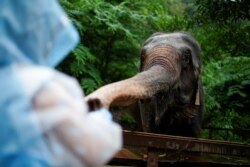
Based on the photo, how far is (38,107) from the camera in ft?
3.79

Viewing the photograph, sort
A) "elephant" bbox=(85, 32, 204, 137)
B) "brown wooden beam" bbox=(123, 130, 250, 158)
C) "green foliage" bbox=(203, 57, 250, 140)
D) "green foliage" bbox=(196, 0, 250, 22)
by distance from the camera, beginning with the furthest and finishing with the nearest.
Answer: "green foliage" bbox=(203, 57, 250, 140)
"green foliage" bbox=(196, 0, 250, 22)
"elephant" bbox=(85, 32, 204, 137)
"brown wooden beam" bbox=(123, 130, 250, 158)

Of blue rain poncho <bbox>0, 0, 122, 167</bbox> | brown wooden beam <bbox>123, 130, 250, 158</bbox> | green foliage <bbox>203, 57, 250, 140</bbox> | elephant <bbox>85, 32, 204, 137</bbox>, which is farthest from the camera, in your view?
green foliage <bbox>203, 57, 250, 140</bbox>

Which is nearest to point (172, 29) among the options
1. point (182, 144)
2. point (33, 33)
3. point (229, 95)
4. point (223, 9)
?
point (229, 95)

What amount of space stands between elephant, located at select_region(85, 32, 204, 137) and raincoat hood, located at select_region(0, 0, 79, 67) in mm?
2855

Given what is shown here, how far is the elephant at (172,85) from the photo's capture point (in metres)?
4.70

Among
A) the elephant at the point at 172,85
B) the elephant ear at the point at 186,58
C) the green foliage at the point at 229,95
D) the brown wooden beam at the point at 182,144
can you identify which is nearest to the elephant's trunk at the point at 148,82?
the elephant at the point at 172,85

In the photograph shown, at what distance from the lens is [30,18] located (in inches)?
48.9

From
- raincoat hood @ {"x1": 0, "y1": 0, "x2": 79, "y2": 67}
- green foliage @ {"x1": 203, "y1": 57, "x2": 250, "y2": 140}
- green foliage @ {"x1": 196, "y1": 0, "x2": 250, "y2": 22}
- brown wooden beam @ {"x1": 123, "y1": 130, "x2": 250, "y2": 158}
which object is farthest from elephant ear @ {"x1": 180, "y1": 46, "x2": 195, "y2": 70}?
raincoat hood @ {"x1": 0, "y1": 0, "x2": 79, "y2": 67}

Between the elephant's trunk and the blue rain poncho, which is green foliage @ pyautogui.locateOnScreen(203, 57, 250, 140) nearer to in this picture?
the elephant's trunk

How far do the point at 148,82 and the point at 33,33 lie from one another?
9.49 ft

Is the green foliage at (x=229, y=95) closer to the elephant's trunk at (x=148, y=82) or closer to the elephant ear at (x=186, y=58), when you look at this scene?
the elephant ear at (x=186, y=58)

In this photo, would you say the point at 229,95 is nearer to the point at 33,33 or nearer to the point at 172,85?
the point at 172,85

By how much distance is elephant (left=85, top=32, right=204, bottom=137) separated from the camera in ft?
15.4

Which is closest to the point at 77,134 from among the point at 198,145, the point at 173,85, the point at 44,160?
the point at 44,160
